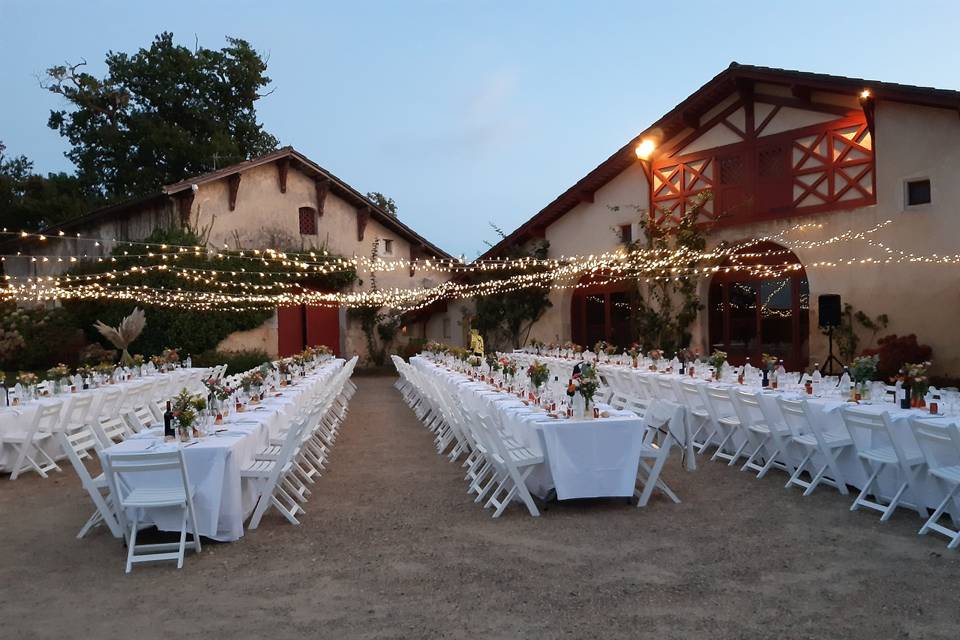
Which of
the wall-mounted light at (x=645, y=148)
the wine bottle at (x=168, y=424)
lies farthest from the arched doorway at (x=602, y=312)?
the wine bottle at (x=168, y=424)

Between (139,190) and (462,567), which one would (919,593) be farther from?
(139,190)

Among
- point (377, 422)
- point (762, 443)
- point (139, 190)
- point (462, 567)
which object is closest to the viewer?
point (462, 567)

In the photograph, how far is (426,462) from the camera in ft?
27.0

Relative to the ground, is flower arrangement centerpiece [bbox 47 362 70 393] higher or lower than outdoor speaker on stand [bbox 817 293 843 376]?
lower

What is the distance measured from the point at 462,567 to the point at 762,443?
377cm

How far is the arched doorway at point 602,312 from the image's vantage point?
754 inches

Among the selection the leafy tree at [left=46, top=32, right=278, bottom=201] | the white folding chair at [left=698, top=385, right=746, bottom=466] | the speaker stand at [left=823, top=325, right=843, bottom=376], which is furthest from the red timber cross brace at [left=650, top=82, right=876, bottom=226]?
the leafy tree at [left=46, top=32, right=278, bottom=201]

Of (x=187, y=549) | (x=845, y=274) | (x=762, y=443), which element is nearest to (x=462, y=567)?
(x=187, y=549)

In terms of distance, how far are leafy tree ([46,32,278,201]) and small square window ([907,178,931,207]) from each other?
924 inches

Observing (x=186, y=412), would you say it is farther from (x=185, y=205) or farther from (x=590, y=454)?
(x=185, y=205)

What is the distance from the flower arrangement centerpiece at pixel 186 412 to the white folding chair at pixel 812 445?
458 centimetres

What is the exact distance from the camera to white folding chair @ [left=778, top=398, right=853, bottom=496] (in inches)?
238

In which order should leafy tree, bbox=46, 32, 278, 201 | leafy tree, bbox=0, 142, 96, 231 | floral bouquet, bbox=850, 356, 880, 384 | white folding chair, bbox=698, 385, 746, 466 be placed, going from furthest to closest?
leafy tree, bbox=46, 32, 278, 201, leafy tree, bbox=0, 142, 96, 231, white folding chair, bbox=698, 385, 746, 466, floral bouquet, bbox=850, 356, 880, 384

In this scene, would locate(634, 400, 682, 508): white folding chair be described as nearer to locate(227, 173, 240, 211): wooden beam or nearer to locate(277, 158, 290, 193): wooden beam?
locate(227, 173, 240, 211): wooden beam
